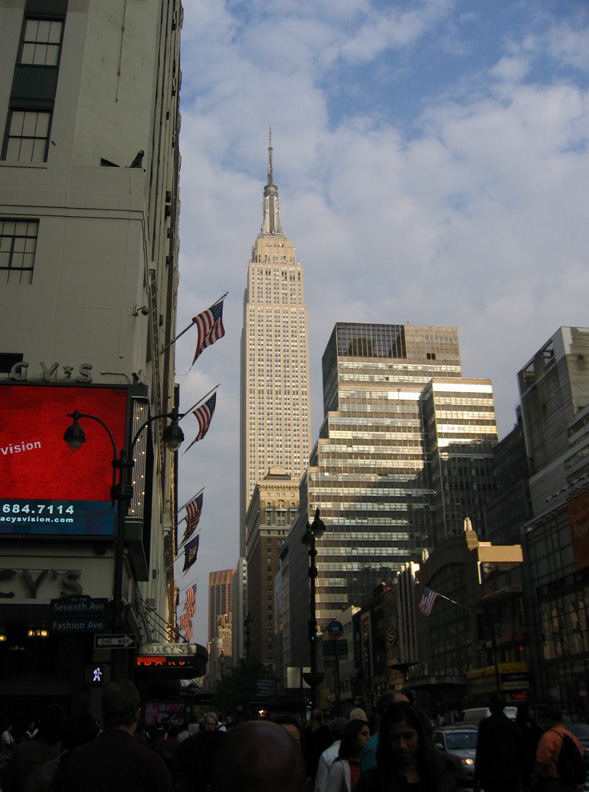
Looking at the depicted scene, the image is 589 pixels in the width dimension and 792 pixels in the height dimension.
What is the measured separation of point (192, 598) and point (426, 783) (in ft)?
196

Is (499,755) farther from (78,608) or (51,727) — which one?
(78,608)

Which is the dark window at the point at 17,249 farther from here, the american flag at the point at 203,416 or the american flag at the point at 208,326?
the american flag at the point at 203,416

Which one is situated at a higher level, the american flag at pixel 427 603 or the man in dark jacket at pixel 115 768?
the american flag at pixel 427 603

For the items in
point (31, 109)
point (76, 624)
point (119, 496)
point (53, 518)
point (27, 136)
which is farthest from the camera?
point (31, 109)

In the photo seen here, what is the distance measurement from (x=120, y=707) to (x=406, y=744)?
2.11 m

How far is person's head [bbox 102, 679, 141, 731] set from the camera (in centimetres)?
599

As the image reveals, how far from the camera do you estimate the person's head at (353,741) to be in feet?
27.8

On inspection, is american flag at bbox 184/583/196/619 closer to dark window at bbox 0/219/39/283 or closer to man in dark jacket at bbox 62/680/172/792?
dark window at bbox 0/219/39/283

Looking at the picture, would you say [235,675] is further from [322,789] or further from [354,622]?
[322,789]

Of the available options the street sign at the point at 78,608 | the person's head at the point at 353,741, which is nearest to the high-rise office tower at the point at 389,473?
the street sign at the point at 78,608

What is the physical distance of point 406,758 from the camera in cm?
579

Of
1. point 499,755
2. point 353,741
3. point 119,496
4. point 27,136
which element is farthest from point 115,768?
point 27,136

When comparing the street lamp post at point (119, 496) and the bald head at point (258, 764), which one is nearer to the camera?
the bald head at point (258, 764)

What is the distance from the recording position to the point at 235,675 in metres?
125
